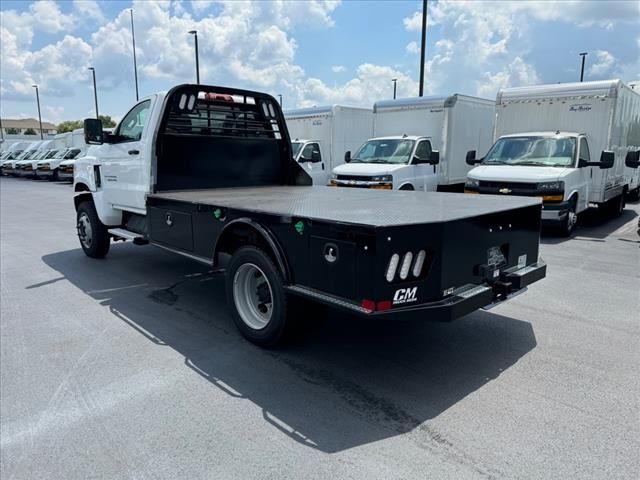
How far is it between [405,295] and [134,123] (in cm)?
495

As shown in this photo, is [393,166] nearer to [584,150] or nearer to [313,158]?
[584,150]

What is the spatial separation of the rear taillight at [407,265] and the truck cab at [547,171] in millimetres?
6648

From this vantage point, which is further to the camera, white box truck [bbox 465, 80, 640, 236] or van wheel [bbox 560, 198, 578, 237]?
van wheel [bbox 560, 198, 578, 237]

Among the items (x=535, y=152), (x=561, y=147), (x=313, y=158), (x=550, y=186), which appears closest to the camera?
(x=550, y=186)

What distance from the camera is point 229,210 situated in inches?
169

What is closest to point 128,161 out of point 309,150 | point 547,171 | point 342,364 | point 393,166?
point 342,364

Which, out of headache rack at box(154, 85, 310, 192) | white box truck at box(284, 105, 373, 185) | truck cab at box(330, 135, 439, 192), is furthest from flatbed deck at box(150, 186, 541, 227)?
white box truck at box(284, 105, 373, 185)

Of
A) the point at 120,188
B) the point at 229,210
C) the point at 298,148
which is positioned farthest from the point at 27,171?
the point at 229,210

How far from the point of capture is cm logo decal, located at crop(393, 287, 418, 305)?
3.20 metres

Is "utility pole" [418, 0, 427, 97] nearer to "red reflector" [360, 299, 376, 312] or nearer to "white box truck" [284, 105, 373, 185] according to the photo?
"white box truck" [284, 105, 373, 185]

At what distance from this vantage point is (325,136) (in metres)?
16.4

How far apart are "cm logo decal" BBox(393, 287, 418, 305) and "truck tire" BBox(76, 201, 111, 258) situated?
5775 mm

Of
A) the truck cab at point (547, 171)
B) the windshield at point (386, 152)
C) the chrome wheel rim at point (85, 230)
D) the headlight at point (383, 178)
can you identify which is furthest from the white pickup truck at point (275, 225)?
the windshield at point (386, 152)

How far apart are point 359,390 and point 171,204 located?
299 cm
